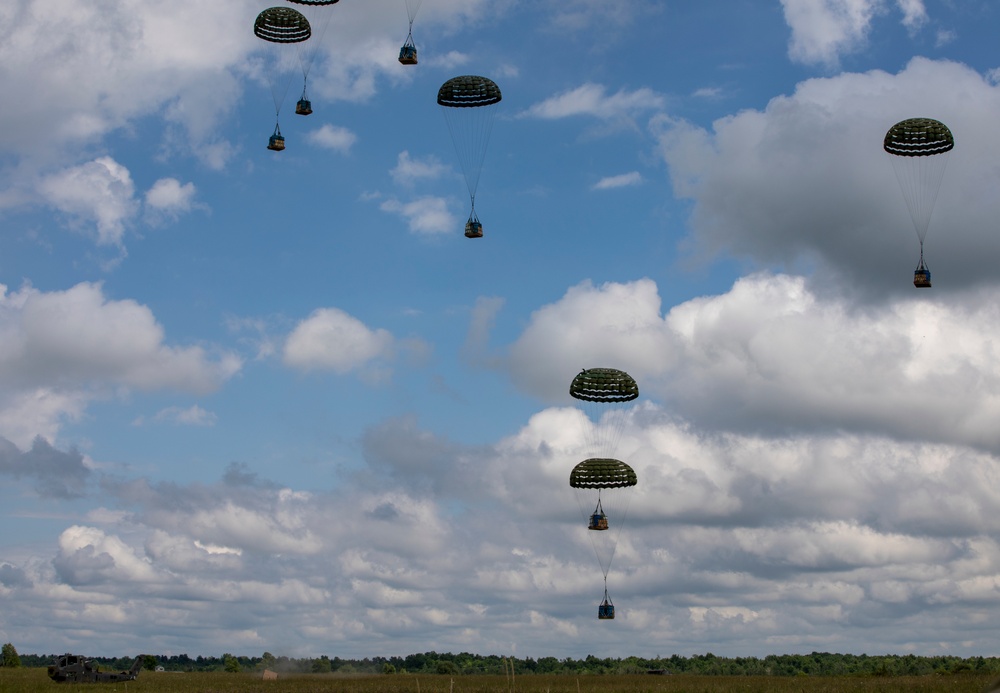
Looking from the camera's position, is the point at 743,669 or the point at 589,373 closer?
the point at 589,373

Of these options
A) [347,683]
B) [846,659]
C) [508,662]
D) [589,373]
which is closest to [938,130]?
[589,373]

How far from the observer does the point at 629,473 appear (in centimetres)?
5906

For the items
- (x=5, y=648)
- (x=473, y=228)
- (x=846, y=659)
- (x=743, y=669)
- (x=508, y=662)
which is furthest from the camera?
(x=846, y=659)

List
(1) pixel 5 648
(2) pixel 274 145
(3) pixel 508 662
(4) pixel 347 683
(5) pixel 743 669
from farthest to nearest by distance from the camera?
1. (5) pixel 743 669
2. (1) pixel 5 648
3. (4) pixel 347 683
4. (2) pixel 274 145
5. (3) pixel 508 662

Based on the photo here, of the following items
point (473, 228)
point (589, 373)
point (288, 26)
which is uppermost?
point (288, 26)

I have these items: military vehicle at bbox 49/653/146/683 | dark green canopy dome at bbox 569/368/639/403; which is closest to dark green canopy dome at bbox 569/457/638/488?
dark green canopy dome at bbox 569/368/639/403

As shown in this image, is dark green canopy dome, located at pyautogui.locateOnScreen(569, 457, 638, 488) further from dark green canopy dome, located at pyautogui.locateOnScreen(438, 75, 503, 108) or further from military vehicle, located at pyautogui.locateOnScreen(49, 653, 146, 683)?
military vehicle, located at pyautogui.locateOnScreen(49, 653, 146, 683)

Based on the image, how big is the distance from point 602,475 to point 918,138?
25.0 meters

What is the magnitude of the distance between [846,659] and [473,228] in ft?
413

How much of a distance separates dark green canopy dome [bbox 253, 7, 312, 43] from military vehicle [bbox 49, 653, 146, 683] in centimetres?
3715

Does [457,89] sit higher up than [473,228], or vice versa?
[457,89]

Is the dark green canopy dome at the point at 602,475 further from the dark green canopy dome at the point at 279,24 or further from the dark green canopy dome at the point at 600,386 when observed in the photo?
the dark green canopy dome at the point at 279,24

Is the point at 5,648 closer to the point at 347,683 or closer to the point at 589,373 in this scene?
the point at 347,683

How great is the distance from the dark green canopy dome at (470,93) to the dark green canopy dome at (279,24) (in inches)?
454
